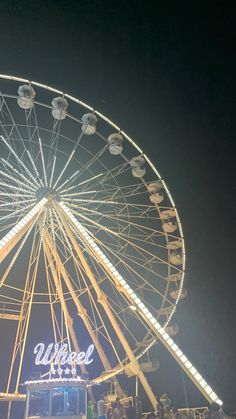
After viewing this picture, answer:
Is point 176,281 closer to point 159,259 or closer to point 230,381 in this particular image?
point 159,259

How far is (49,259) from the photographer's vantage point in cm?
1614

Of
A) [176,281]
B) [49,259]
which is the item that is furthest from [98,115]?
[176,281]

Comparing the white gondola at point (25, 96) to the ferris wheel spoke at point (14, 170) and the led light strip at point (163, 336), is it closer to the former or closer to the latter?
the ferris wheel spoke at point (14, 170)

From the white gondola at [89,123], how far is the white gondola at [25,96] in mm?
2059

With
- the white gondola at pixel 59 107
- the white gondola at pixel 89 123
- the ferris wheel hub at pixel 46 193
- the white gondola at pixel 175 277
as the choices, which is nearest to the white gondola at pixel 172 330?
the white gondola at pixel 175 277

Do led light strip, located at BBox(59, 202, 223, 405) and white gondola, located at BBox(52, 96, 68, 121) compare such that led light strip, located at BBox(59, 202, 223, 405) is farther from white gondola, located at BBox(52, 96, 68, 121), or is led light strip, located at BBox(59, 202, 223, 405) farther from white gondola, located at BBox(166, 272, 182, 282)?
white gondola, located at BBox(166, 272, 182, 282)

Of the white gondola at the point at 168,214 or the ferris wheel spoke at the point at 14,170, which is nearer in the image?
the ferris wheel spoke at the point at 14,170

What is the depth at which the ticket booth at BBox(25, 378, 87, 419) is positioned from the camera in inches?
468

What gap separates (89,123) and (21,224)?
470 centimetres

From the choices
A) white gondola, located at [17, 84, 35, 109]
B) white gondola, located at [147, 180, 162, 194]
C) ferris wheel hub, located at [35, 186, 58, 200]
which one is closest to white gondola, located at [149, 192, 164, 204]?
white gondola, located at [147, 180, 162, 194]

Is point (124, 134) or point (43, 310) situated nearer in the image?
point (124, 134)

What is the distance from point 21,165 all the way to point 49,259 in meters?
3.85

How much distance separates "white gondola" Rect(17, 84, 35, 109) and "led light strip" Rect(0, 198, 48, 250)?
10.8 ft

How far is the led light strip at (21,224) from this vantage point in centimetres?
1243
